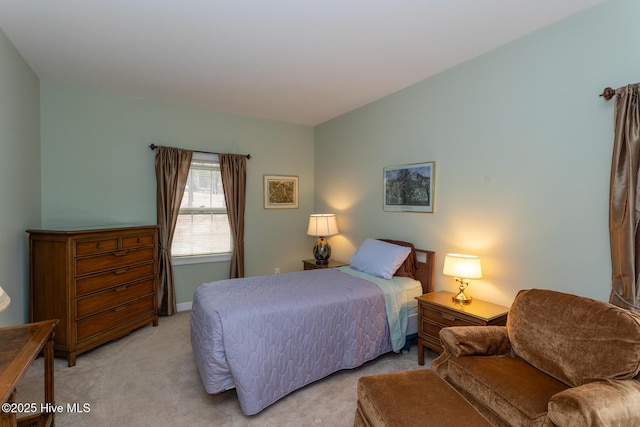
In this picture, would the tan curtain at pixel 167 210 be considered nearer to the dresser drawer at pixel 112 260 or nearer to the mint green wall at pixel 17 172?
the dresser drawer at pixel 112 260

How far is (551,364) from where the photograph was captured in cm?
167

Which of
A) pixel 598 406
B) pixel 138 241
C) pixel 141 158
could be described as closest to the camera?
pixel 598 406

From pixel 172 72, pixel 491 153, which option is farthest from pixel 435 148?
pixel 172 72

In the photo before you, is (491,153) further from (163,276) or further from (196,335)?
(163,276)

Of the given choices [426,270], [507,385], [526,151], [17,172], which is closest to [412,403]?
[507,385]

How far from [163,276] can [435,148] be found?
136 inches

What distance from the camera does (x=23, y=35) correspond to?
2.33 m

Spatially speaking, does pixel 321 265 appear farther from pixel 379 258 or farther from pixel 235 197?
pixel 235 197

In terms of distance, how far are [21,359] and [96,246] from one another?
1.79 meters

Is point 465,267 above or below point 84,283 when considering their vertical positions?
above

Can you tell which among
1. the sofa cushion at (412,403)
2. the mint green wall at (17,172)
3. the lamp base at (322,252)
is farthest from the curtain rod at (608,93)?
the mint green wall at (17,172)

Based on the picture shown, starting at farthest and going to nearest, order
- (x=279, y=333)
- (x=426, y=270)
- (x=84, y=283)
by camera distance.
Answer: (x=426, y=270)
(x=84, y=283)
(x=279, y=333)

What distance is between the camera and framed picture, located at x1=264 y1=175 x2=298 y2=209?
4605 millimetres

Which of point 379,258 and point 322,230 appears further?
point 322,230
